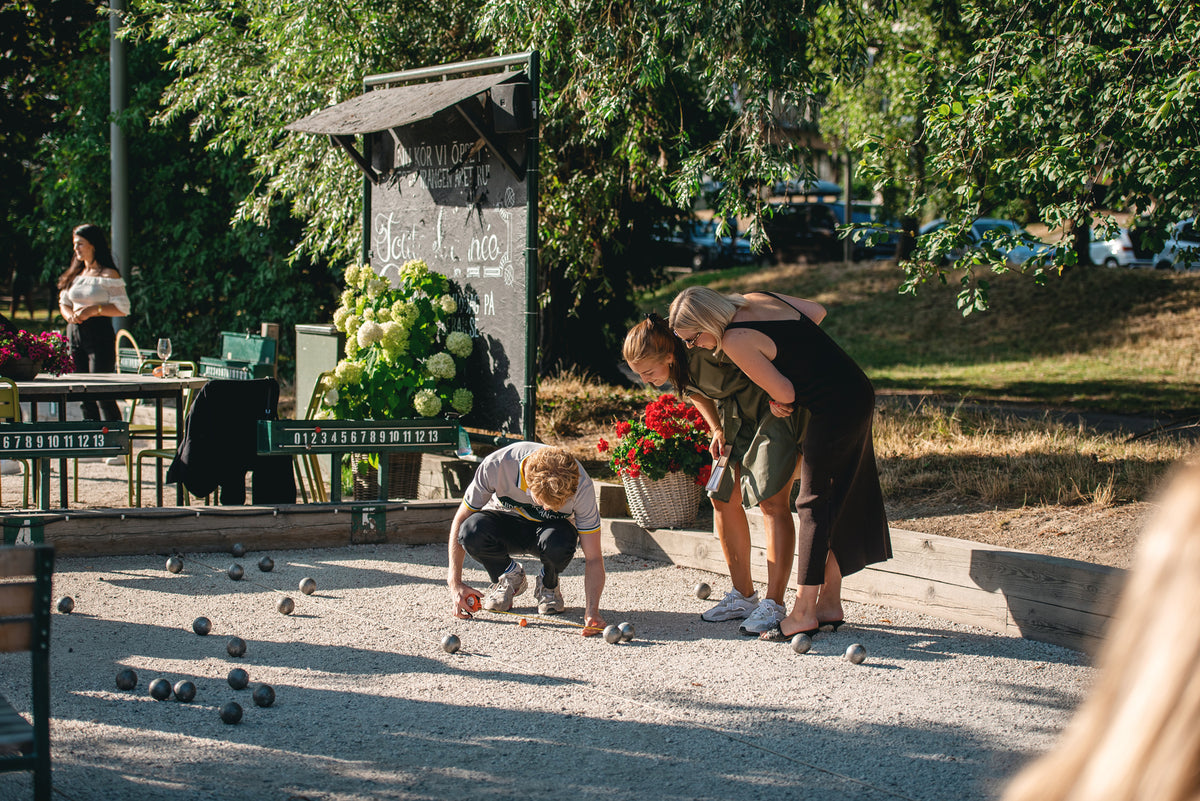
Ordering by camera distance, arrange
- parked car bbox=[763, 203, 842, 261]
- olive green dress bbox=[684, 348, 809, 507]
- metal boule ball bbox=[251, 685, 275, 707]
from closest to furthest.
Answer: metal boule ball bbox=[251, 685, 275, 707] → olive green dress bbox=[684, 348, 809, 507] → parked car bbox=[763, 203, 842, 261]

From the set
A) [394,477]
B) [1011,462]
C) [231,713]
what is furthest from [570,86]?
[231,713]

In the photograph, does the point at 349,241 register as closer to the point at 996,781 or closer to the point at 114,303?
the point at 114,303

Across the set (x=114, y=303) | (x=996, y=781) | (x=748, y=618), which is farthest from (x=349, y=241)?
(x=996, y=781)

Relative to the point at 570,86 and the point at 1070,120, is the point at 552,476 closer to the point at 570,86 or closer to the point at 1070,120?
the point at 570,86

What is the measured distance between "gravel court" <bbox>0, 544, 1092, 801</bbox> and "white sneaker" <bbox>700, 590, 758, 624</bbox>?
5 centimetres

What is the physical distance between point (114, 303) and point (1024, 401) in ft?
33.5

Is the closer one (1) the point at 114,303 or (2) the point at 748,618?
(2) the point at 748,618

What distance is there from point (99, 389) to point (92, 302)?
1.99m

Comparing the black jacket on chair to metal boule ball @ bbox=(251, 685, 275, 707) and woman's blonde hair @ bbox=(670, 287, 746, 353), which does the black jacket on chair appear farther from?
woman's blonde hair @ bbox=(670, 287, 746, 353)

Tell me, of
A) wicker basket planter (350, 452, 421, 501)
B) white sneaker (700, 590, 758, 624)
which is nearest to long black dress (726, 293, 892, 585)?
white sneaker (700, 590, 758, 624)

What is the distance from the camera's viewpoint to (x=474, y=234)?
26.5 ft

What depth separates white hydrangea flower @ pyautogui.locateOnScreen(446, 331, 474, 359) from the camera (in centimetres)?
803

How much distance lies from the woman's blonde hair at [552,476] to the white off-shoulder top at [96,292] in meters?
4.96

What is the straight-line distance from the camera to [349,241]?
10.1m
